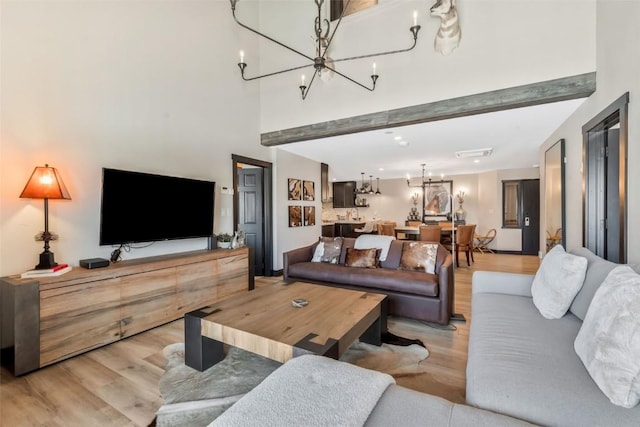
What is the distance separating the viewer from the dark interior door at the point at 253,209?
17.5ft

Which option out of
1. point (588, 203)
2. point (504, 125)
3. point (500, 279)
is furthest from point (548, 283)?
point (504, 125)

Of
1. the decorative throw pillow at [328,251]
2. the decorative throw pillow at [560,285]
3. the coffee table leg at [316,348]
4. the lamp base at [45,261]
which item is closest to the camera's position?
the coffee table leg at [316,348]

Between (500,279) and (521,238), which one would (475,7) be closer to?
(500,279)

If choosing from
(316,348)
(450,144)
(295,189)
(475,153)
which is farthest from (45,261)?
(475,153)

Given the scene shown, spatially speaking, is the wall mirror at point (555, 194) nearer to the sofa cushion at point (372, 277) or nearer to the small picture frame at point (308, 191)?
the sofa cushion at point (372, 277)

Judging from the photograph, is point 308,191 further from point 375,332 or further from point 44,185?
point 44,185

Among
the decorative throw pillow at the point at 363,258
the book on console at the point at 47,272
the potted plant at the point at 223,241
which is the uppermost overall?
Result: the potted plant at the point at 223,241

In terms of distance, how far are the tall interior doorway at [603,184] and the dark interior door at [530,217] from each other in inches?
206

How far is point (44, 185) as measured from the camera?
7.98 ft

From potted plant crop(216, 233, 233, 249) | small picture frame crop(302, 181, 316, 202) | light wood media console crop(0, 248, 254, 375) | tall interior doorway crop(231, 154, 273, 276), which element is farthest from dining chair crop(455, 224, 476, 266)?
light wood media console crop(0, 248, 254, 375)

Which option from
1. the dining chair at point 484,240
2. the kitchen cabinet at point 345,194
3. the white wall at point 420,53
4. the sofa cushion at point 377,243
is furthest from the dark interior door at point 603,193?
the kitchen cabinet at point 345,194

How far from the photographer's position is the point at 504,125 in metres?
4.04

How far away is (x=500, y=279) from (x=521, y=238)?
21.1 ft

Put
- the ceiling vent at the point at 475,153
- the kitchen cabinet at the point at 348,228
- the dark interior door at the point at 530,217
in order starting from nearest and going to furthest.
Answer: the ceiling vent at the point at 475,153 < the dark interior door at the point at 530,217 < the kitchen cabinet at the point at 348,228
